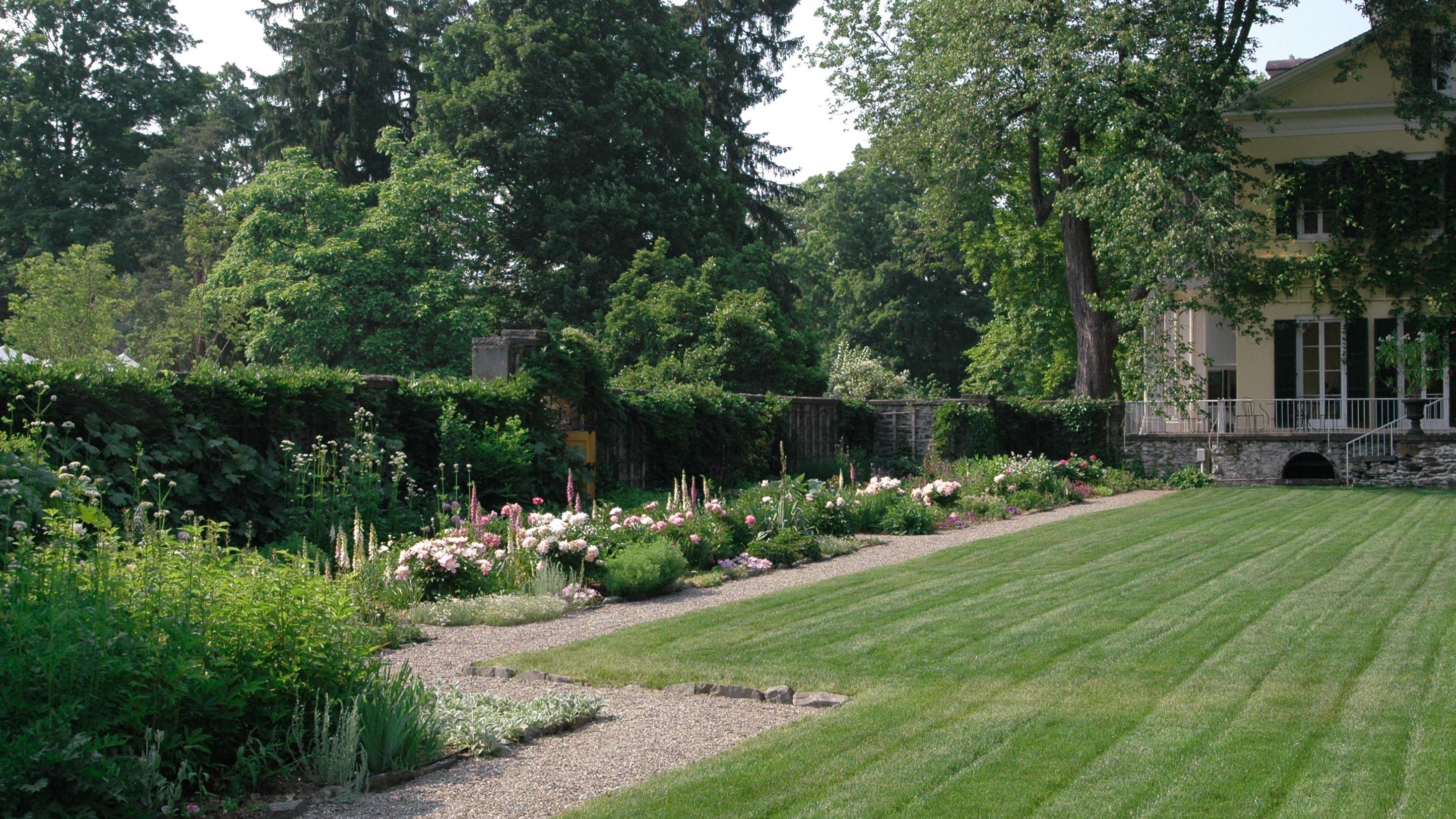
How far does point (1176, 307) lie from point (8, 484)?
22.0m

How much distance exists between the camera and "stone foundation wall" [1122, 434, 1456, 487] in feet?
75.4

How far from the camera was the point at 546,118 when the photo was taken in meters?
33.2

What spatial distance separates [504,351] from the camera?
14445mm

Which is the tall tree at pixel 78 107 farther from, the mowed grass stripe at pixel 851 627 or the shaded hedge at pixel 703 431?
the mowed grass stripe at pixel 851 627

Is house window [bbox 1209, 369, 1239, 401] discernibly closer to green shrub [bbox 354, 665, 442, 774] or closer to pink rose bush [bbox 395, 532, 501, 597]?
pink rose bush [bbox 395, 532, 501, 597]

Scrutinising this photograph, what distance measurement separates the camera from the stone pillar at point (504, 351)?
14445mm

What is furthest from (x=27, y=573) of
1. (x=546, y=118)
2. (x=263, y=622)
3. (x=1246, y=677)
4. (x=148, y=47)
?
(x=148, y=47)

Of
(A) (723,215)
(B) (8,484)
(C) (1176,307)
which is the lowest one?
(B) (8,484)

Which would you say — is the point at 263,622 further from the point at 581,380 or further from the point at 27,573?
the point at 581,380

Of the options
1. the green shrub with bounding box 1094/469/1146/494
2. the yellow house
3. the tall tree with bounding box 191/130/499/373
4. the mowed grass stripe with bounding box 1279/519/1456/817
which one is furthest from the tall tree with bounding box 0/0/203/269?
the mowed grass stripe with bounding box 1279/519/1456/817

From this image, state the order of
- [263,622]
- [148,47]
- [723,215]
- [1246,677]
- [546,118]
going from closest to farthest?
[263,622] < [1246,677] < [546,118] < [723,215] < [148,47]

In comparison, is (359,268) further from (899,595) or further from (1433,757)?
(1433,757)

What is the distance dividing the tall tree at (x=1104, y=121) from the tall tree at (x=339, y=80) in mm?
16512

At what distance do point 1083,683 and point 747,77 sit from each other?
36.1 m
